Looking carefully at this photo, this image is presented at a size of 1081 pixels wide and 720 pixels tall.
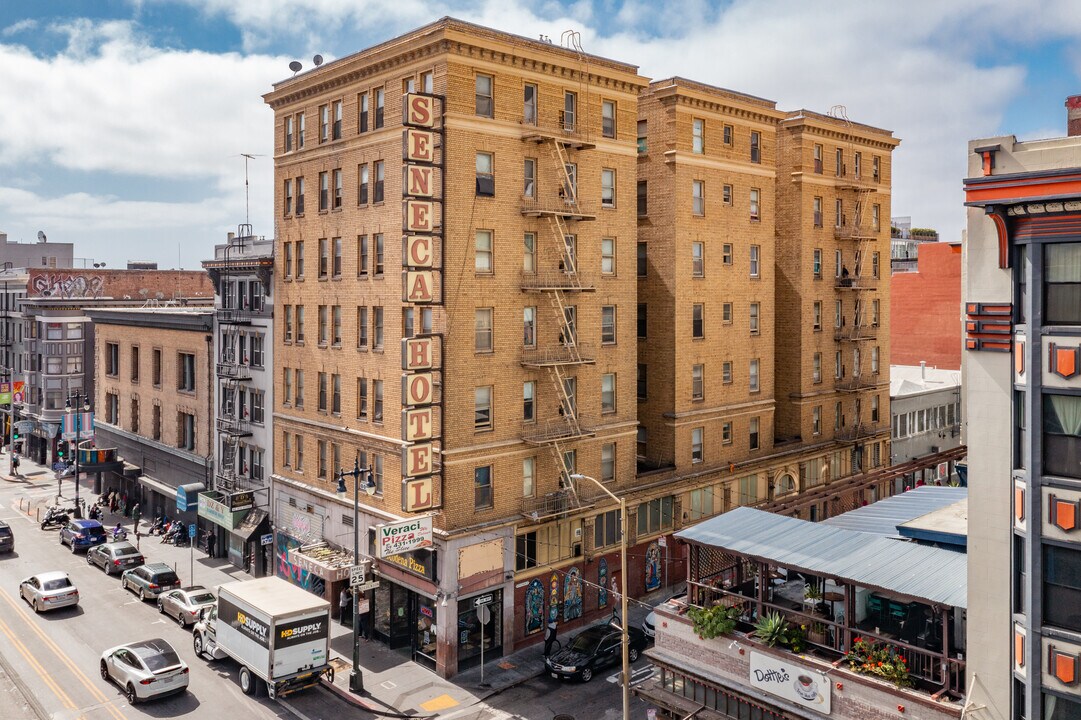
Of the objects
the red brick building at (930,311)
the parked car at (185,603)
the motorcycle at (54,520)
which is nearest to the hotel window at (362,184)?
→ the parked car at (185,603)

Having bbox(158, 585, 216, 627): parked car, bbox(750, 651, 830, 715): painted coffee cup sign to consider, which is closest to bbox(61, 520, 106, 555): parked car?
bbox(158, 585, 216, 627): parked car

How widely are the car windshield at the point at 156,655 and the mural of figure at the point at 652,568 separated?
22288mm

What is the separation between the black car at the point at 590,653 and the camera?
112 feet

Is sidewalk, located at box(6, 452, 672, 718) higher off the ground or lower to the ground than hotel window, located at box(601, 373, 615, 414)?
lower

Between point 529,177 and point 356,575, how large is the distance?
1853 centimetres

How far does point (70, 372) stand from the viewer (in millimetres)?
75250

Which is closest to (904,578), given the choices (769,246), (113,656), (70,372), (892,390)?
(113,656)

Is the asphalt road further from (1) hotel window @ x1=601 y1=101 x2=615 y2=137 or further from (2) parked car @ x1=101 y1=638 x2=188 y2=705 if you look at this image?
(1) hotel window @ x1=601 y1=101 x2=615 y2=137

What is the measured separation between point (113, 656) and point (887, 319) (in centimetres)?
5012

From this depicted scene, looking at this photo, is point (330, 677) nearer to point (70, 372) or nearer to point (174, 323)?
point (174, 323)

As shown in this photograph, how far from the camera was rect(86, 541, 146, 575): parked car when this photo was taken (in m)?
47.0

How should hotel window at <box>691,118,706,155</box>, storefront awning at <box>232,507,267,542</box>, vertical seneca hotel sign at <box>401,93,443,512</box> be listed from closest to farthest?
vertical seneca hotel sign at <box>401,93,443,512</box>
hotel window at <box>691,118,706,155</box>
storefront awning at <box>232,507,267,542</box>

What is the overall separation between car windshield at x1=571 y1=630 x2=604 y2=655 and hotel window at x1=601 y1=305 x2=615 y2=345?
13.5 meters

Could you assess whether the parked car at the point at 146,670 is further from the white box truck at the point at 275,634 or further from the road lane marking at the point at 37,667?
the white box truck at the point at 275,634
